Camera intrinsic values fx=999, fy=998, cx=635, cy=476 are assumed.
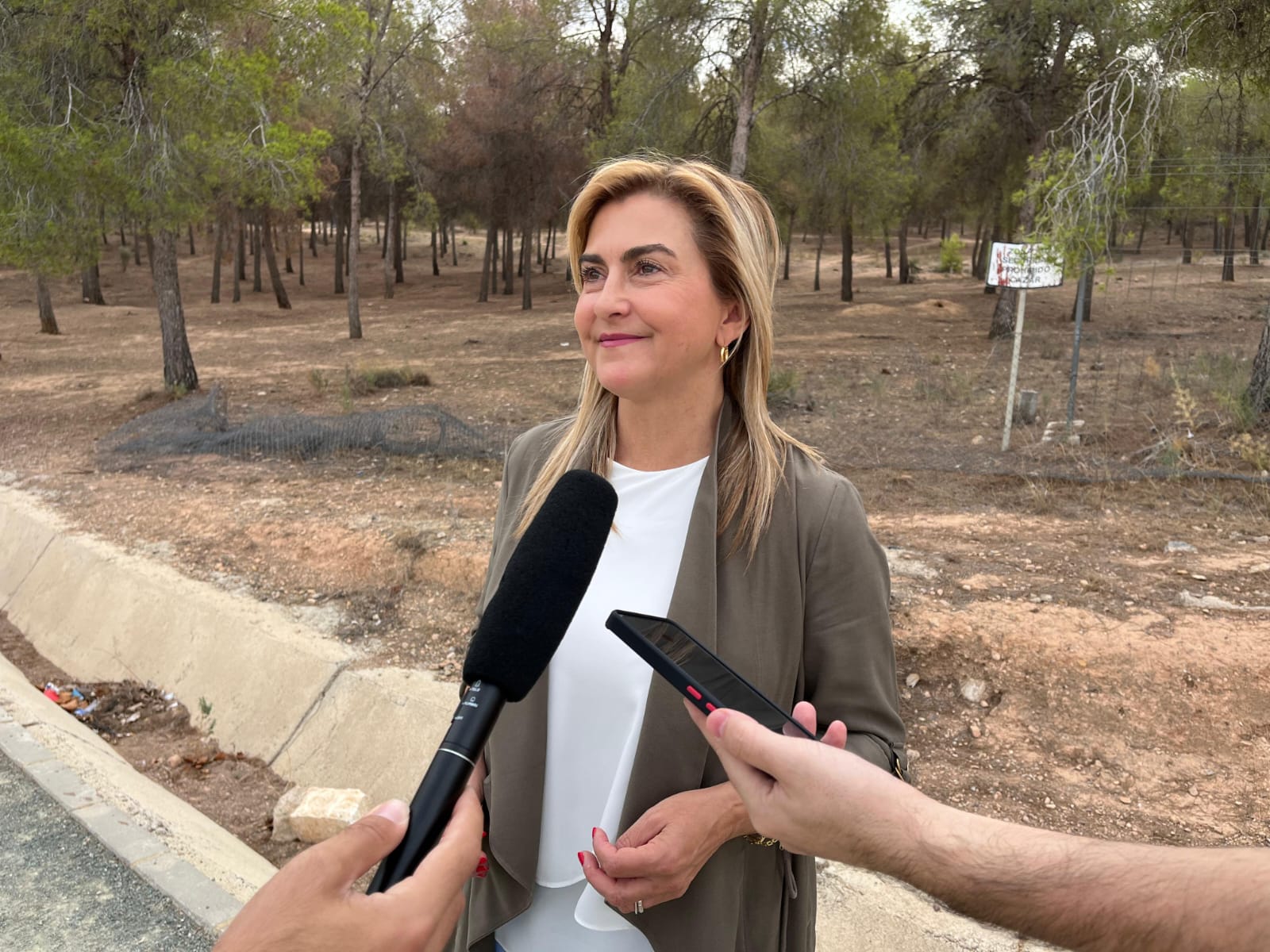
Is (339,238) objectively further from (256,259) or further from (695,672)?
(695,672)

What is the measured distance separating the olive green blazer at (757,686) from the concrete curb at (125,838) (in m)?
2.25

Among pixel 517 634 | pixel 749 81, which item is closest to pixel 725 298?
pixel 517 634

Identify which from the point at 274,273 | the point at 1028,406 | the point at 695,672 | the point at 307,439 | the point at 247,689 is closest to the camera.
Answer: the point at 695,672

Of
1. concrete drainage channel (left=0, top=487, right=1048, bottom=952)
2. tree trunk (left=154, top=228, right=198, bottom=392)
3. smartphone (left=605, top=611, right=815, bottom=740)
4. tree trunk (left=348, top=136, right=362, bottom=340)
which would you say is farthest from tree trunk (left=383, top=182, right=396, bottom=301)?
smartphone (left=605, top=611, right=815, bottom=740)

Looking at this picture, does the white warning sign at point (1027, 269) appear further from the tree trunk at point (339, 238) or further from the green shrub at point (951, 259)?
the green shrub at point (951, 259)

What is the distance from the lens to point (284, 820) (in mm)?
5062

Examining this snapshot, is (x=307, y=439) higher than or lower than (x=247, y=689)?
higher

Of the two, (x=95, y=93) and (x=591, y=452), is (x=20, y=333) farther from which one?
(x=591, y=452)

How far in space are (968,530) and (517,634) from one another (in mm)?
7032

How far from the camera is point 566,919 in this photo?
82.5 inches

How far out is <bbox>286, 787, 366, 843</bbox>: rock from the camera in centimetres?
492

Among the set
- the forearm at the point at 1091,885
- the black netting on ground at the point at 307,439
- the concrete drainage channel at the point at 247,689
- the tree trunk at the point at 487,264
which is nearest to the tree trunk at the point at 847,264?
the tree trunk at the point at 487,264

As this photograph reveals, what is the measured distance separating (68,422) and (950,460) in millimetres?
11806

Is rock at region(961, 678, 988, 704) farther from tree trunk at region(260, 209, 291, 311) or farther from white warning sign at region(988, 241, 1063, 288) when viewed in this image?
tree trunk at region(260, 209, 291, 311)
